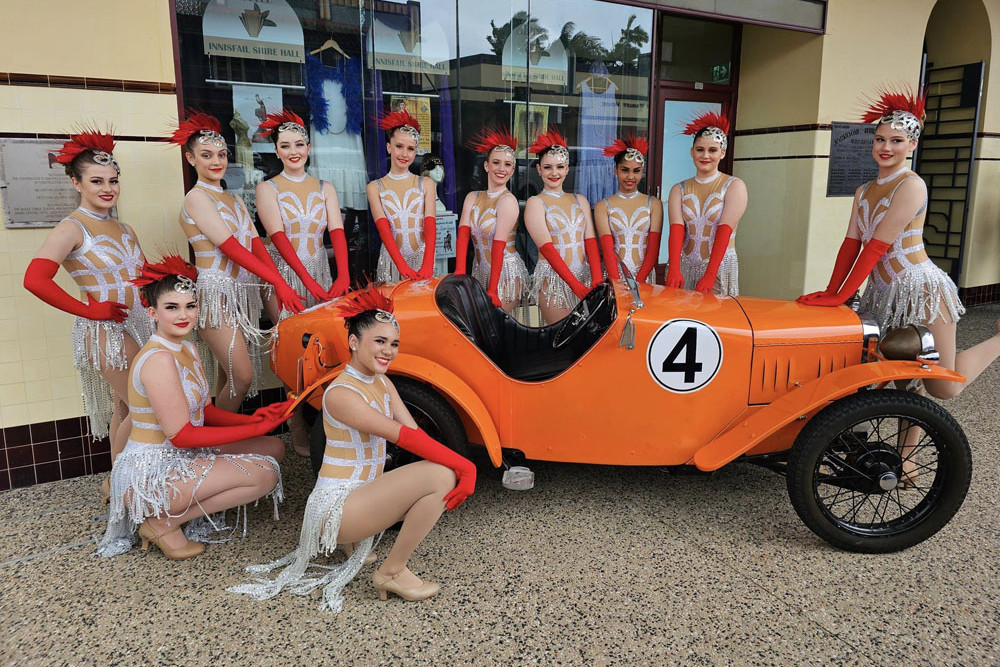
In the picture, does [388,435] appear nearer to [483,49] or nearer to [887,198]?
[887,198]

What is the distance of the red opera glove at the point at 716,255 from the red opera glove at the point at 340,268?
1985 millimetres

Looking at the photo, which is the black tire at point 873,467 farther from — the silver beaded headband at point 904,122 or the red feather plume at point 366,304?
the red feather plume at point 366,304

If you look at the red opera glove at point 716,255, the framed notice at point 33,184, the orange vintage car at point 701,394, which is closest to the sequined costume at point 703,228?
the red opera glove at point 716,255

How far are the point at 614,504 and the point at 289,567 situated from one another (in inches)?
59.7

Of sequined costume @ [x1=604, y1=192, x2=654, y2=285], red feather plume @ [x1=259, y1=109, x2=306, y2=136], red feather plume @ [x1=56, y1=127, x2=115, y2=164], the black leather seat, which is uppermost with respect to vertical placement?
red feather plume @ [x1=259, y1=109, x2=306, y2=136]

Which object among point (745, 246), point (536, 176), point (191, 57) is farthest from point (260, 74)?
point (745, 246)

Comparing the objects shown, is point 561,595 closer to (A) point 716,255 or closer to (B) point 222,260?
(A) point 716,255

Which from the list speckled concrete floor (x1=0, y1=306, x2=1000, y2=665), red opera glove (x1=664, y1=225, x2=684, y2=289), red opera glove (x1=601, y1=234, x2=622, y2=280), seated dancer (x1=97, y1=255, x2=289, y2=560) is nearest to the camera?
speckled concrete floor (x1=0, y1=306, x2=1000, y2=665)

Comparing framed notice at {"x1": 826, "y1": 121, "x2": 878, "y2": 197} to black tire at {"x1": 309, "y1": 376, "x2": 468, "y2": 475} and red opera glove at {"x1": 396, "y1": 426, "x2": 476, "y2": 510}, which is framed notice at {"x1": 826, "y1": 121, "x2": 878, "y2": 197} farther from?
red opera glove at {"x1": 396, "y1": 426, "x2": 476, "y2": 510}

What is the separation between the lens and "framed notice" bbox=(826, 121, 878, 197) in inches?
245

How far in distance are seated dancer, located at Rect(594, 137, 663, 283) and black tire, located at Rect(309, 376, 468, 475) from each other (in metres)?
1.79

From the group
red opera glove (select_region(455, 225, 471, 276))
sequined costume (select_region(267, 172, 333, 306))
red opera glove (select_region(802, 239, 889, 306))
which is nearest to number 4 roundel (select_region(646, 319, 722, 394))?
red opera glove (select_region(802, 239, 889, 306))

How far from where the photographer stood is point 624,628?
2359 mm

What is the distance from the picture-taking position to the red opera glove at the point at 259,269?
3363 mm
